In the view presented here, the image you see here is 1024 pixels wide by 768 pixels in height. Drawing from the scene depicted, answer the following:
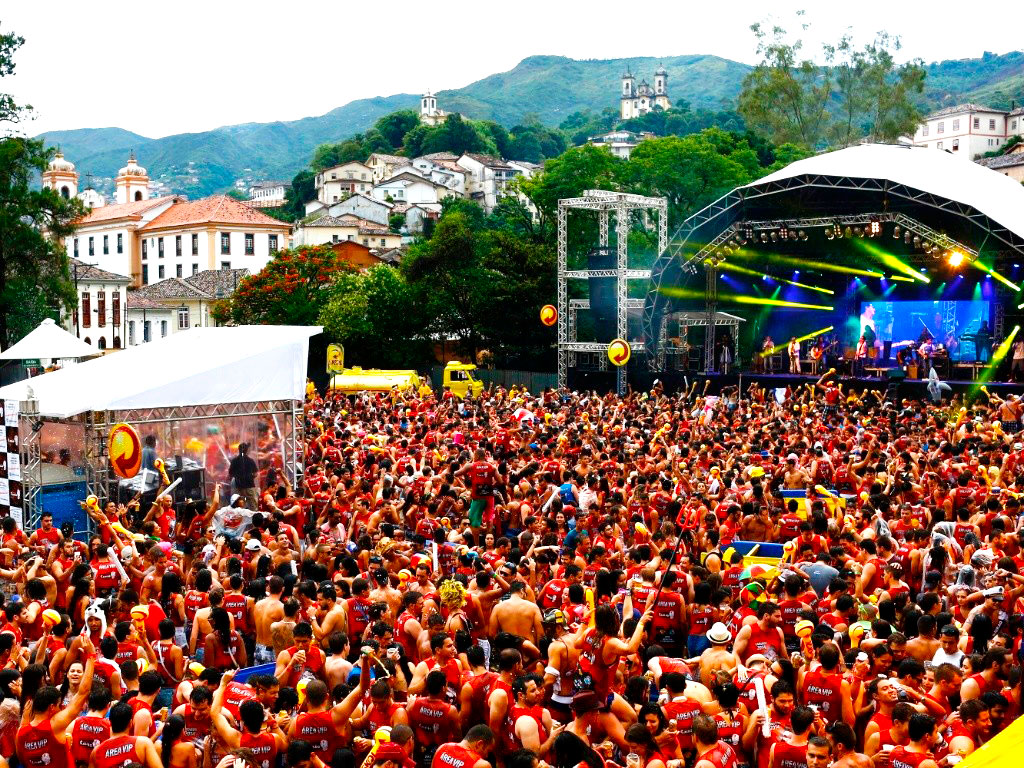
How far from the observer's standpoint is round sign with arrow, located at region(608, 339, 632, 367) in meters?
29.7

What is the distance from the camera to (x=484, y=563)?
30.8 ft

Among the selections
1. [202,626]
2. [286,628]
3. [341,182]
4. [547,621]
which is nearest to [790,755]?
[547,621]

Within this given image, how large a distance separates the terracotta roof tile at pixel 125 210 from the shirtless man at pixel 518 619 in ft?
260

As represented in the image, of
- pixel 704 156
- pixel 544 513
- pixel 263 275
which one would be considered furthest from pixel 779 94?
pixel 544 513

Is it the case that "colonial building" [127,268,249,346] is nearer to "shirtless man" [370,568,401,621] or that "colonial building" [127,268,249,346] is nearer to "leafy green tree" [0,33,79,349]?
"leafy green tree" [0,33,79,349]

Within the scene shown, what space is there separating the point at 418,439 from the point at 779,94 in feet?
158

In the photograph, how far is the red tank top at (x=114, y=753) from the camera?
225 inches

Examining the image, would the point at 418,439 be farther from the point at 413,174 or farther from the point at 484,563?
the point at 413,174

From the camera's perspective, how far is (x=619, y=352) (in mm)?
29734

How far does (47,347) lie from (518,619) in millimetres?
19502

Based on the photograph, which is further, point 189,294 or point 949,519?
point 189,294

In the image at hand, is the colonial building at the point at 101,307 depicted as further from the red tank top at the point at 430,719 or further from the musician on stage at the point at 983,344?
the red tank top at the point at 430,719

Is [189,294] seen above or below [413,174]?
below

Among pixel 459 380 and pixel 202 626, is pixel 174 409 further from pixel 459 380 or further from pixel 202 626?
pixel 459 380
